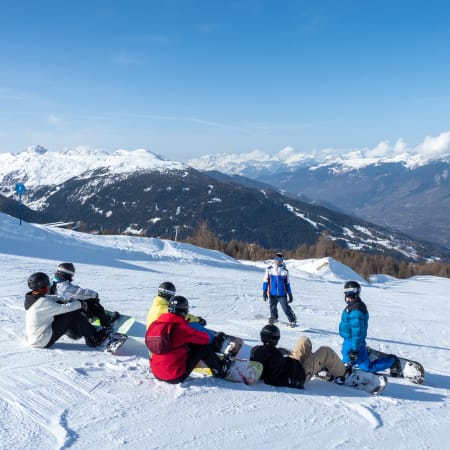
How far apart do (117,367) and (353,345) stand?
3.75m

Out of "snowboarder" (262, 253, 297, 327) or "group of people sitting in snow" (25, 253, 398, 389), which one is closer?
"group of people sitting in snow" (25, 253, 398, 389)

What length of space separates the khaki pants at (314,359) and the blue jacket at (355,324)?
833 millimetres

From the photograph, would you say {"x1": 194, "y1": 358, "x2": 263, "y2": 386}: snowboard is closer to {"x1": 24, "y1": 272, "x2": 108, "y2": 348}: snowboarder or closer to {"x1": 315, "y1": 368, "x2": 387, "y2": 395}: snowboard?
{"x1": 315, "y1": 368, "x2": 387, "y2": 395}: snowboard

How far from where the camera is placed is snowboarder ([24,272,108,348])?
6281 millimetres

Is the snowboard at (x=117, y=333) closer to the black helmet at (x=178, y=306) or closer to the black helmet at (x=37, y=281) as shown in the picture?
the black helmet at (x=37, y=281)

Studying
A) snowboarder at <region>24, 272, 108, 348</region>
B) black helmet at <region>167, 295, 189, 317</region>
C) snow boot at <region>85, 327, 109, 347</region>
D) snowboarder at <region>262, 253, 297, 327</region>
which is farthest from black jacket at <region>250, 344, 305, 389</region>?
snowboarder at <region>262, 253, 297, 327</region>

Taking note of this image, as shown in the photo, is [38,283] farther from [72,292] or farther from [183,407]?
[183,407]

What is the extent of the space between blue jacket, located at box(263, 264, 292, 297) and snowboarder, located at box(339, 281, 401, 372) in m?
3.60

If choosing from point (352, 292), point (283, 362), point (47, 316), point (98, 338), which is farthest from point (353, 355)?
point (47, 316)

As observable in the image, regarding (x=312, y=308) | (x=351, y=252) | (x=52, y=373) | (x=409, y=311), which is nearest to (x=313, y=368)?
(x=52, y=373)

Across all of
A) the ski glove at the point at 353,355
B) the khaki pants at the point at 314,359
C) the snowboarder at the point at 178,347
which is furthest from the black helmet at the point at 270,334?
the ski glove at the point at 353,355

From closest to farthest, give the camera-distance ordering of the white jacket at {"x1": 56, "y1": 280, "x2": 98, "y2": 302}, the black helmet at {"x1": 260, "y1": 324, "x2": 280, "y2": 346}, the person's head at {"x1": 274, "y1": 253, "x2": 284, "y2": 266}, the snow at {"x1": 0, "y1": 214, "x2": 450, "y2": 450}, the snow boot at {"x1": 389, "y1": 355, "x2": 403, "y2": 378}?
the snow at {"x1": 0, "y1": 214, "x2": 450, "y2": 450}
the black helmet at {"x1": 260, "y1": 324, "x2": 280, "y2": 346}
the white jacket at {"x1": 56, "y1": 280, "x2": 98, "y2": 302}
the snow boot at {"x1": 389, "y1": 355, "x2": 403, "y2": 378}
the person's head at {"x1": 274, "y1": 253, "x2": 284, "y2": 266}

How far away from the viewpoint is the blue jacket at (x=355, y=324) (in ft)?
22.8

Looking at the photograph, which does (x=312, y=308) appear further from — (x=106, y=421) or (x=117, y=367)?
(x=106, y=421)
